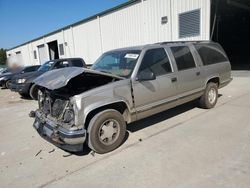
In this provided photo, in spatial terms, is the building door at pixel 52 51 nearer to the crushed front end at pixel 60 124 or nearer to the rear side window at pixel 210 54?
the rear side window at pixel 210 54

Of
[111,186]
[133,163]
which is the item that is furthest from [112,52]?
[111,186]

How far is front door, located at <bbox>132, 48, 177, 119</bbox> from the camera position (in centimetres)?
449

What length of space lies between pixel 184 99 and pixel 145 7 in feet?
31.7

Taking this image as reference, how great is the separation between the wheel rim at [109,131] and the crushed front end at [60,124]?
1.32ft

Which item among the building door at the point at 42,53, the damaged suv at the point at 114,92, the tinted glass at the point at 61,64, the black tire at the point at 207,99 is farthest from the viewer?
the building door at the point at 42,53

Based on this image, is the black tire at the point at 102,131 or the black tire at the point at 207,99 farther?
the black tire at the point at 207,99

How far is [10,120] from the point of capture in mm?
6992

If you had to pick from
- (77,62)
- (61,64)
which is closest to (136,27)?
(77,62)

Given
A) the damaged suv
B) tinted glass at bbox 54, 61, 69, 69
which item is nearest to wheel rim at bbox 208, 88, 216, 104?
the damaged suv

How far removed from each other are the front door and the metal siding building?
268 inches

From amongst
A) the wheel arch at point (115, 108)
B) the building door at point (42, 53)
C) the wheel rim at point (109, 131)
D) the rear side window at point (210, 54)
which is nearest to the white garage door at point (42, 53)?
the building door at point (42, 53)

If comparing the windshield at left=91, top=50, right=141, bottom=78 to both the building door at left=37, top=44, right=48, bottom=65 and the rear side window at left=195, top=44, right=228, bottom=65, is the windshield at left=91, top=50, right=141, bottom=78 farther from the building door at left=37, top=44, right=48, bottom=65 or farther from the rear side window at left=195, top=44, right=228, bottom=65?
the building door at left=37, top=44, right=48, bottom=65

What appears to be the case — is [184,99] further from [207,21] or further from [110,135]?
[207,21]

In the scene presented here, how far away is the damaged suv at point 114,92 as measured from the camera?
382cm
